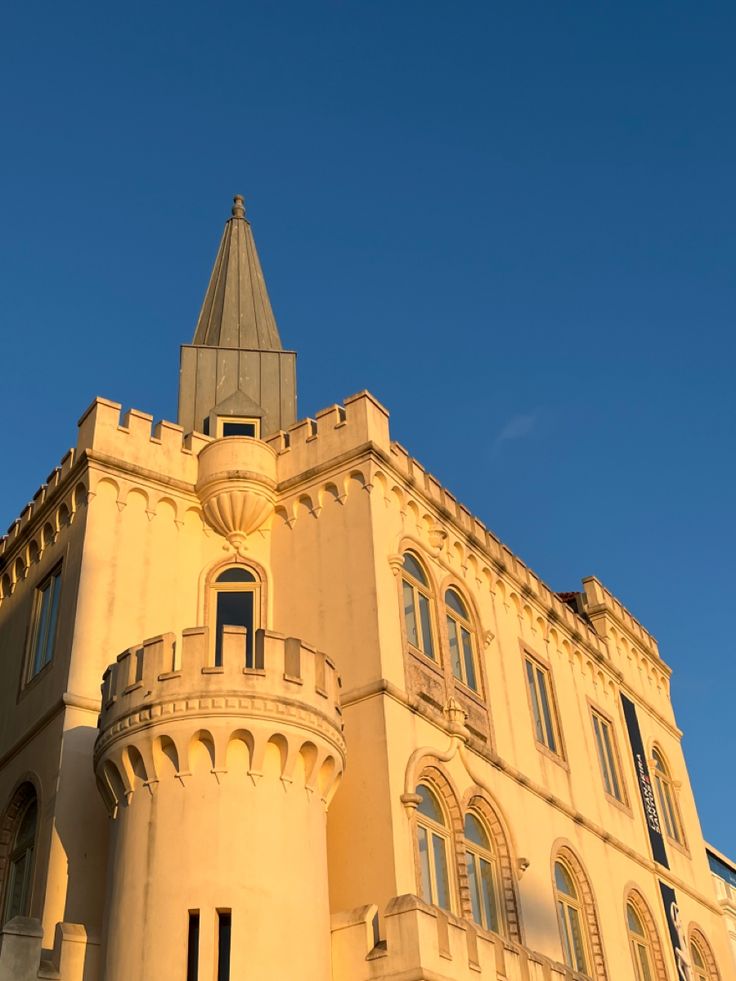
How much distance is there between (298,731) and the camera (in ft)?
63.0

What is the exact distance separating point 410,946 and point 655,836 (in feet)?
50.5

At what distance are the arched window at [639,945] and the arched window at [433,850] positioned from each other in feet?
27.2

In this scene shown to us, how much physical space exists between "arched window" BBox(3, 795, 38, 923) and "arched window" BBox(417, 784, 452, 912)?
6.93m

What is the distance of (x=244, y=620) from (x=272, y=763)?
228 inches

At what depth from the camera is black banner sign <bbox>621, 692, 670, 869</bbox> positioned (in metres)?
31.5

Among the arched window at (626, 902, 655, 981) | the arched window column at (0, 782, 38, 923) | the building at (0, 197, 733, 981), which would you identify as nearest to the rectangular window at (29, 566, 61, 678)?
the building at (0, 197, 733, 981)

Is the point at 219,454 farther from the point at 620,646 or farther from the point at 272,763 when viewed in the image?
the point at 620,646

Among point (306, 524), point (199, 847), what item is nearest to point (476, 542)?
point (306, 524)

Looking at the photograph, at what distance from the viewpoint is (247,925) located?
17.3 meters

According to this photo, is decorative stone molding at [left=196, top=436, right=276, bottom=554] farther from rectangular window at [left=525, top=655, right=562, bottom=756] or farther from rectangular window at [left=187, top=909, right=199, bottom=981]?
rectangular window at [left=187, top=909, right=199, bottom=981]

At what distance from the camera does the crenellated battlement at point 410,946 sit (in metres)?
18.0

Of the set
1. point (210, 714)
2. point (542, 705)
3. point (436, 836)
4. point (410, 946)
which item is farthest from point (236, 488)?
point (410, 946)

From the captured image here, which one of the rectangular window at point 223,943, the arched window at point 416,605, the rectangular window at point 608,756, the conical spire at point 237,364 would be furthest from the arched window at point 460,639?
the rectangular window at point 223,943

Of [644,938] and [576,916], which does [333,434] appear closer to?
[576,916]
